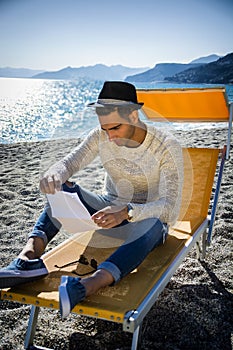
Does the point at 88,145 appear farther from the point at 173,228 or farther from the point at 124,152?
the point at 173,228

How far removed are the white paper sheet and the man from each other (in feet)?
0.20

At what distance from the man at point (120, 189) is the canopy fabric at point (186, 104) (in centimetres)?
85

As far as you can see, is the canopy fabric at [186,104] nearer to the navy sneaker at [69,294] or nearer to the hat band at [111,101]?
the hat band at [111,101]

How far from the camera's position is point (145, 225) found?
2.18 metres

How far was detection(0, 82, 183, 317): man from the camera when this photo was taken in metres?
1.94

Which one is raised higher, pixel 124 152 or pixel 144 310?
pixel 124 152

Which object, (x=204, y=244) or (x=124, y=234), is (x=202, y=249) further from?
(x=124, y=234)

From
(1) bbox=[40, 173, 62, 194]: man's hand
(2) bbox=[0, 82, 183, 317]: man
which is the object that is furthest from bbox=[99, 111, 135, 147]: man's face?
(1) bbox=[40, 173, 62, 194]: man's hand

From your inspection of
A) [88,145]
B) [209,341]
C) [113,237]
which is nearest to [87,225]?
[113,237]

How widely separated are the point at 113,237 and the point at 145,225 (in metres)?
0.38

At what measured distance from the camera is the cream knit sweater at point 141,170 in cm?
229

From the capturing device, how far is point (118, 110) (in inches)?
91.2

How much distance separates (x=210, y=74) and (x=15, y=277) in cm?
3572

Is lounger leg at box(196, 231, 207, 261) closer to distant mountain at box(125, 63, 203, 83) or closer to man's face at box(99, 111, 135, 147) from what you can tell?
man's face at box(99, 111, 135, 147)
